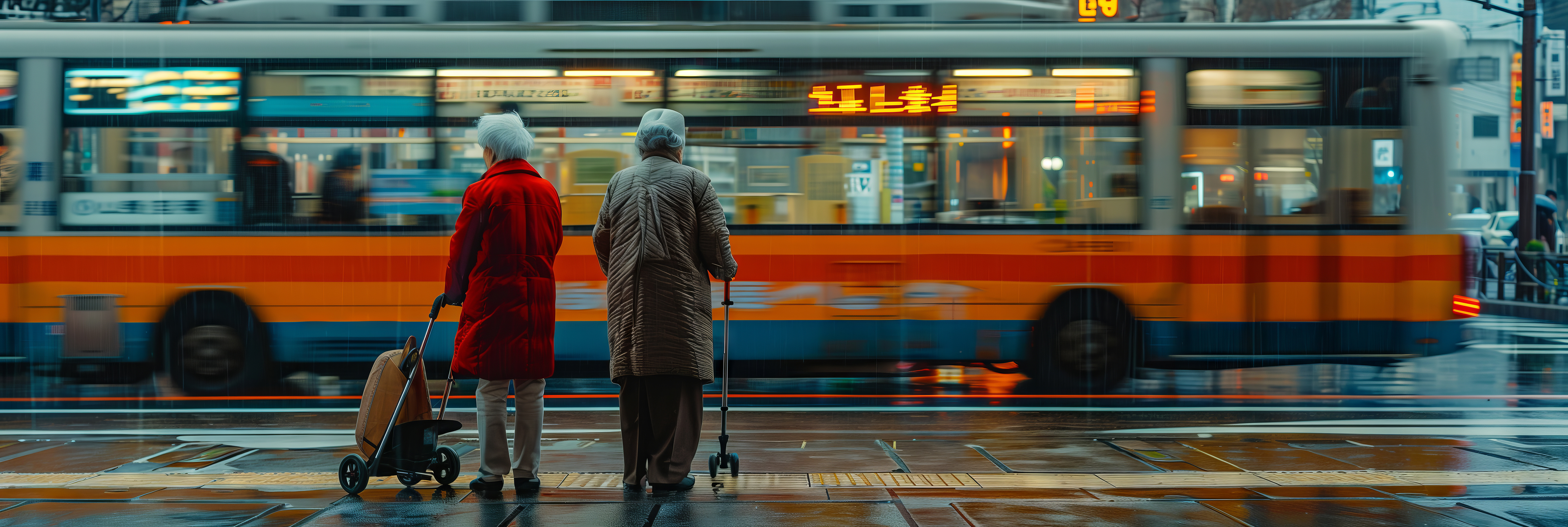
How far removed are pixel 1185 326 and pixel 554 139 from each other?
16.4ft

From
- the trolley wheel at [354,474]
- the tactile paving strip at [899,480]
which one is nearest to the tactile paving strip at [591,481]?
the tactile paving strip at [899,480]

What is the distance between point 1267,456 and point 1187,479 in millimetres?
934

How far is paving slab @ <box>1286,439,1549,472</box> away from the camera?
220 inches

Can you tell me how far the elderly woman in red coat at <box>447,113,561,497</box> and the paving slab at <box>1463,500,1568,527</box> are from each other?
3.71 m

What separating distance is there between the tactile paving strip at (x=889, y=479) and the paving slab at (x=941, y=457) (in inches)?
6.1

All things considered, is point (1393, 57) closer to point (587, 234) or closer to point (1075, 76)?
point (1075, 76)

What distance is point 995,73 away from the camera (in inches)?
358

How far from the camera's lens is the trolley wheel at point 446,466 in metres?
4.98

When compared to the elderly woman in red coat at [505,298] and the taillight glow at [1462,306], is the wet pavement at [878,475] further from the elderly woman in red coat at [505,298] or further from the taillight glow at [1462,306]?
the taillight glow at [1462,306]

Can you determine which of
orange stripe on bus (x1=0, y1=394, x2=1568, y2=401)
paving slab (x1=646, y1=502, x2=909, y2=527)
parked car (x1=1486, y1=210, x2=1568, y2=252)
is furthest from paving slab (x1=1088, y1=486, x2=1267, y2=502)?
parked car (x1=1486, y1=210, x2=1568, y2=252)

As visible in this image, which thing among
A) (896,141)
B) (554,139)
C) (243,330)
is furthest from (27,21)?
(896,141)

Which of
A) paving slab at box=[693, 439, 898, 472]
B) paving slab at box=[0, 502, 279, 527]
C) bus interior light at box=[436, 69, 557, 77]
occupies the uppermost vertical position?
bus interior light at box=[436, 69, 557, 77]

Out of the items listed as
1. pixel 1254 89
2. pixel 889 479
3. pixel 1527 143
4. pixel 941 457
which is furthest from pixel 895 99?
pixel 1527 143

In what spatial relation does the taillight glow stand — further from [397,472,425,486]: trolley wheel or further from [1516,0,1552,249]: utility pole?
[1516,0,1552,249]: utility pole
